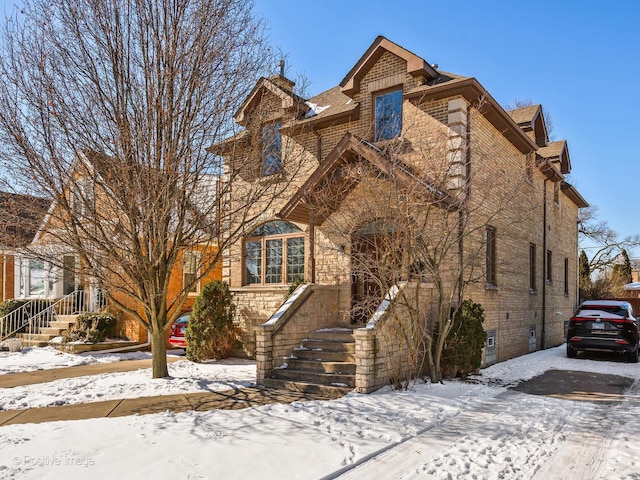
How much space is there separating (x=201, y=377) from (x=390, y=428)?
5101 millimetres

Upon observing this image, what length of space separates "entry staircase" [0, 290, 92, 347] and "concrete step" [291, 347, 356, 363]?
9.65m

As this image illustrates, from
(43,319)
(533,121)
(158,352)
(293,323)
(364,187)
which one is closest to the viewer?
(158,352)

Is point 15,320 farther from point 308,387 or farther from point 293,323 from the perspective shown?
point 308,387

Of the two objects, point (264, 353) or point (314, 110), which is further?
point (314, 110)

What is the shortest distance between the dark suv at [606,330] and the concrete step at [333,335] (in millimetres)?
6949

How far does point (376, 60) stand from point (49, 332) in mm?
13316

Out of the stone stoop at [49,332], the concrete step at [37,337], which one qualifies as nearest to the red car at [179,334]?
the stone stoop at [49,332]

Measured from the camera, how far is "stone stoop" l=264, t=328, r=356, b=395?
862cm

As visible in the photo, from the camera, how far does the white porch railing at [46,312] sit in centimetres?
1684

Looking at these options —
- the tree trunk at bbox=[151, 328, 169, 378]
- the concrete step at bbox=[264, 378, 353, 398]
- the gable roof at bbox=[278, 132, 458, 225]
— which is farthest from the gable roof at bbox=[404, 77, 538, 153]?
the tree trunk at bbox=[151, 328, 169, 378]

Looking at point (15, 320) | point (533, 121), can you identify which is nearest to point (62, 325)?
point (15, 320)

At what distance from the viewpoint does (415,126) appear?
467 inches

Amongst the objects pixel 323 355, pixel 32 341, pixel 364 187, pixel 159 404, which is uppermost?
pixel 364 187

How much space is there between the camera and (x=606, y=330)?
12.9 meters
